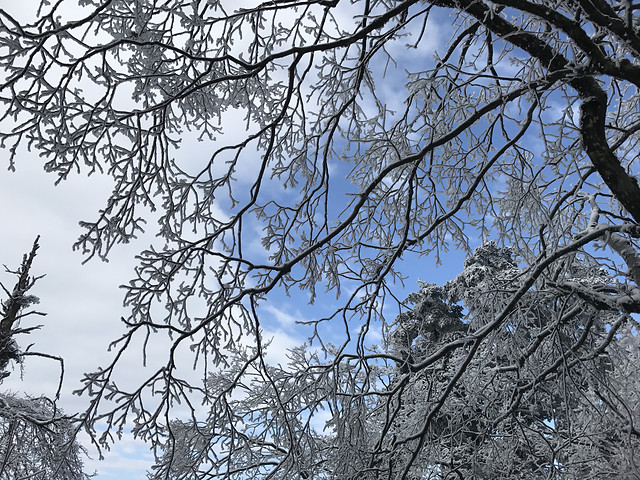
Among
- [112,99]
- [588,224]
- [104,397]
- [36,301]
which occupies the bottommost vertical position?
[104,397]

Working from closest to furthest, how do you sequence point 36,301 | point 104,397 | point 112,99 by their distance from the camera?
point 104,397 < point 112,99 < point 36,301

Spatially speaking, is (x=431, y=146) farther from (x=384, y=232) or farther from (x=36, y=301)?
(x=36, y=301)

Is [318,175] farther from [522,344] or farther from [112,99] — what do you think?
[522,344]

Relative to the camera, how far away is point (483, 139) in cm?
589

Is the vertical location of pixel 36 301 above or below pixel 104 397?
above

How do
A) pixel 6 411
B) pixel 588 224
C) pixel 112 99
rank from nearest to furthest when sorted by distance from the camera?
pixel 112 99 → pixel 588 224 → pixel 6 411

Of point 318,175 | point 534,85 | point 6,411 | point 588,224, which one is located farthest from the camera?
point 6,411

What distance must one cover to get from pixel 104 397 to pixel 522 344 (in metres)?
4.42

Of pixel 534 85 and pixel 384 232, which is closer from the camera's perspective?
pixel 534 85

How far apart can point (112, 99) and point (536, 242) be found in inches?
169

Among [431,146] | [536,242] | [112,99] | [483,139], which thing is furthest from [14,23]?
[536,242]

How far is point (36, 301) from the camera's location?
8.52 metres

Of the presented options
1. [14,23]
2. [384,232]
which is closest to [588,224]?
[384,232]

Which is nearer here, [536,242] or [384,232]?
[536,242]
